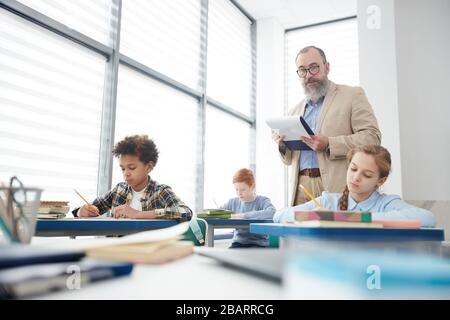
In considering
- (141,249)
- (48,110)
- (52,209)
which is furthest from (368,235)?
(48,110)

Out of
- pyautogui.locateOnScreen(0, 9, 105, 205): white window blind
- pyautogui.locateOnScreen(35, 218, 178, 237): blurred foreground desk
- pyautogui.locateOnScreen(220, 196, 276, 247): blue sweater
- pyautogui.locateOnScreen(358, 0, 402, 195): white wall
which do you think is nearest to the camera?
pyautogui.locateOnScreen(35, 218, 178, 237): blurred foreground desk

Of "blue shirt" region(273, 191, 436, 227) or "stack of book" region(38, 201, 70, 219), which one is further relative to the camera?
"stack of book" region(38, 201, 70, 219)

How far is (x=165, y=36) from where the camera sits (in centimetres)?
390

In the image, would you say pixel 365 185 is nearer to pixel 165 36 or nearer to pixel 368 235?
pixel 368 235

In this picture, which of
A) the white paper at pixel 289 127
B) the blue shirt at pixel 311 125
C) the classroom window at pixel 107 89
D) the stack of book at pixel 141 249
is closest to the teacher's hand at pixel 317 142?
the white paper at pixel 289 127

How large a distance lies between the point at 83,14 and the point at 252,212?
2.07 m

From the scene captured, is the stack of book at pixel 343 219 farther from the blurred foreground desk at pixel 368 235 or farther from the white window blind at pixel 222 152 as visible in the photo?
the white window blind at pixel 222 152

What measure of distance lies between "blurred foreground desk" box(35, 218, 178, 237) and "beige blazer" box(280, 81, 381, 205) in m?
0.94

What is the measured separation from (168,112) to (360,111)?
229cm

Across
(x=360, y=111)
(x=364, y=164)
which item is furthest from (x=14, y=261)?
(x=360, y=111)

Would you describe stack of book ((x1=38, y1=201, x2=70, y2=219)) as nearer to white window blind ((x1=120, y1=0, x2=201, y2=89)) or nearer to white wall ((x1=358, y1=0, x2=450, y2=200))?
white window blind ((x1=120, y1=0, x2=201, y2=89))

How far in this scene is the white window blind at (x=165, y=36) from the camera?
137 inches

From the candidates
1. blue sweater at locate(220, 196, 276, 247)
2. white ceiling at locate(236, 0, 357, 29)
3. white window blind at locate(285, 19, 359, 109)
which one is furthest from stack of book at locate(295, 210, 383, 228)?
white ceiling at locate(236, 0, 357, 29)

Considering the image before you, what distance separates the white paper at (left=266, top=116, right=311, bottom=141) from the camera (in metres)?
1.81
